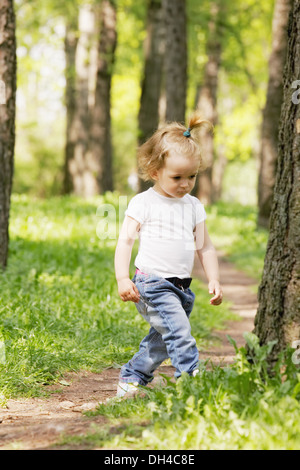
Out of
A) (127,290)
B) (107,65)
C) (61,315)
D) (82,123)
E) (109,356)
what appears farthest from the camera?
(82,123)

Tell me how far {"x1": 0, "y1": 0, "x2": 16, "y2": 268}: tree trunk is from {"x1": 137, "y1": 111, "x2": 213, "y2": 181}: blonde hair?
3330 millimetres

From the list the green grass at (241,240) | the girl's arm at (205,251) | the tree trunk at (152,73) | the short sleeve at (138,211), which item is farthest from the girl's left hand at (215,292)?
the tree trunk at (152,73)

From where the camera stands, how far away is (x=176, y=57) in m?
13.6

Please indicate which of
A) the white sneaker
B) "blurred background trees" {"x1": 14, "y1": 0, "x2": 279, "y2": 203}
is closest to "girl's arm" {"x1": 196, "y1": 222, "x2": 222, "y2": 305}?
the white sneaker

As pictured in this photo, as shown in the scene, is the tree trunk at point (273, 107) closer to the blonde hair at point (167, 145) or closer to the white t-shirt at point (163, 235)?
the blonde hair at point (167, 145)

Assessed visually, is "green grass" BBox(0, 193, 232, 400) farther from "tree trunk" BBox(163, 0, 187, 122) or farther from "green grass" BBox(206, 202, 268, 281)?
"tree trunk" BBox(163, 0, 187, 122)

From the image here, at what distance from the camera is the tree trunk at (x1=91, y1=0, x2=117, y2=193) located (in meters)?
18.2

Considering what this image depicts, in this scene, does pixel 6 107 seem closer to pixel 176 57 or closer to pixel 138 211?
pixel 138 211

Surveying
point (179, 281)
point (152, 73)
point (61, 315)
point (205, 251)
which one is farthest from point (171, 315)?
point (152, 73)

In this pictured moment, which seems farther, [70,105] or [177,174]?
[70,105]

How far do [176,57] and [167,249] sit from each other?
10.4 m

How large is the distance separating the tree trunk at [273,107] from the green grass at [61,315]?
18.0 ft

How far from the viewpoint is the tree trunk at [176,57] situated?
1338 centimetres
